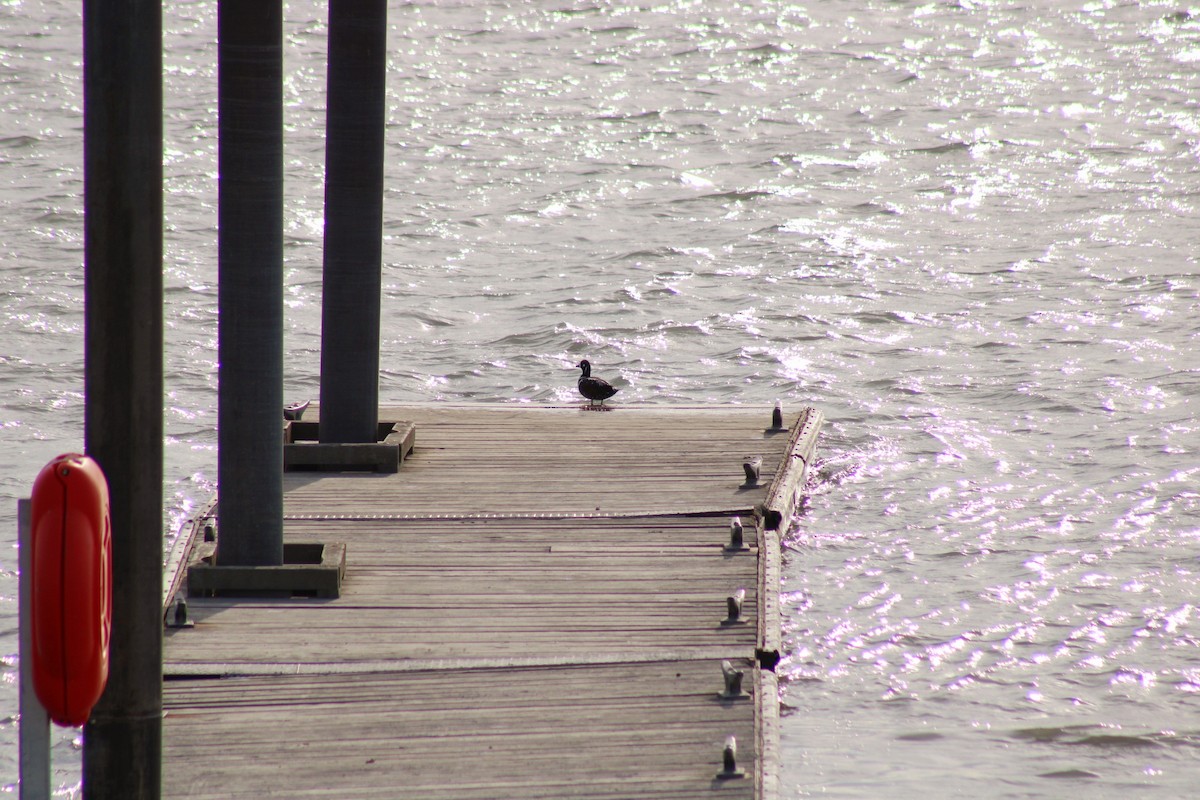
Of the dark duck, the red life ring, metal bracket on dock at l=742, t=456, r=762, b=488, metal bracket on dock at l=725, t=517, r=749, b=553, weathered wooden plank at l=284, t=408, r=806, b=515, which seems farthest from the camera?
the dark duck

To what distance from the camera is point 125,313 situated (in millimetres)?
4750

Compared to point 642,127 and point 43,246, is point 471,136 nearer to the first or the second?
point 642,127

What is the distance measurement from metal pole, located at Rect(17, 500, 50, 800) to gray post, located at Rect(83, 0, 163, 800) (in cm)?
47

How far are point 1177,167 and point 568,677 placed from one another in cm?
2408

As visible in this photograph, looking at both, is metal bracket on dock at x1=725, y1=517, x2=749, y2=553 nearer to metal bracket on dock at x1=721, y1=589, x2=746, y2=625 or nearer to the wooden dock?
the wooden dock

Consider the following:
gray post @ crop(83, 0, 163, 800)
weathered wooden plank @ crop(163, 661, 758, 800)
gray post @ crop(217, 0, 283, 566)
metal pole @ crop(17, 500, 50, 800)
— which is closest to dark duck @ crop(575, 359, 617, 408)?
gray post @ crop(217, 0, 283, 566)

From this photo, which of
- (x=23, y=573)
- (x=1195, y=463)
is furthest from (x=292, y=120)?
(x=23, y=573)

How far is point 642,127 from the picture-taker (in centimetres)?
3238

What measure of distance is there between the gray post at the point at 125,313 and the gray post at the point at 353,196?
536cm

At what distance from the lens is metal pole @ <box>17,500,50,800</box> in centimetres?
434

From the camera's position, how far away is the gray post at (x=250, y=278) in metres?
7.94

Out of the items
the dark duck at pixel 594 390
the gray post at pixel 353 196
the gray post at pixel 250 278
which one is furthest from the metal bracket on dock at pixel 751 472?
the gray post at pixel 250 278

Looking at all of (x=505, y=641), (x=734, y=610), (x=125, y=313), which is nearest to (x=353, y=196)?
(x=505, y=641)

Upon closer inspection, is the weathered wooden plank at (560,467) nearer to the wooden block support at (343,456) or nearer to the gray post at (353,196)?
the wooden block support at (343,456)
